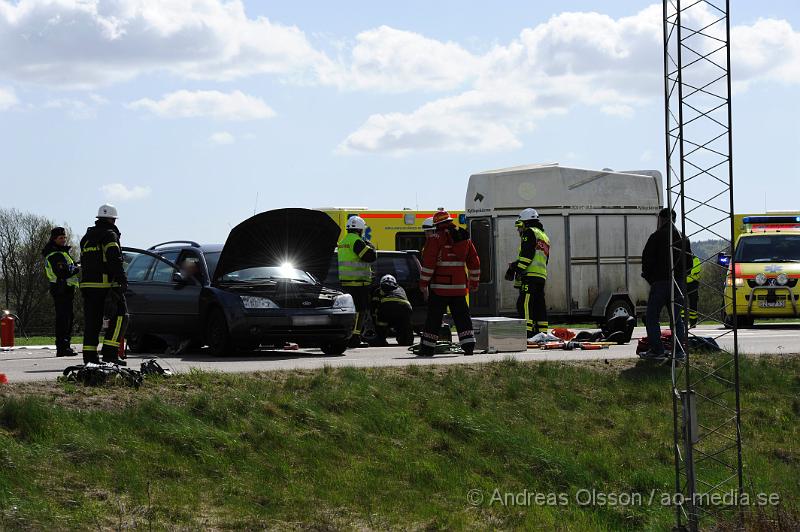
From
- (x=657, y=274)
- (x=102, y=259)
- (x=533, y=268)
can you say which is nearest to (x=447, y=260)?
(x=533, y=268)

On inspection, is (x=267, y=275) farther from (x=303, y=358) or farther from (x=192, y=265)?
(x=303, y=358)

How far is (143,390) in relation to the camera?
11.1 m

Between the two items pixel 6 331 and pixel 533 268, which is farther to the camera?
pixel 6 331

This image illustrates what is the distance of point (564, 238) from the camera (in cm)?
2355

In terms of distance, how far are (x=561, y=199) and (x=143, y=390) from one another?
13763 millimetres

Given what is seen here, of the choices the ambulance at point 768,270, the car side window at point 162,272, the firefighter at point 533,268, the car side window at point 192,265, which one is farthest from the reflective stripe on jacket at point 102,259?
the ambulance at point 768,270

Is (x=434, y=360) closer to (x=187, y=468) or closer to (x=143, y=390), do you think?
(x=143, y=390)

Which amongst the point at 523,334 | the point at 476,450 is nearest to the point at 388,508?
the point at 476,450

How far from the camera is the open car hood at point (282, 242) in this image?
16.4m

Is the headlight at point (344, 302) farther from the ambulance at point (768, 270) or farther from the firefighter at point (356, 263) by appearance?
the ambulance at point (768, 270)

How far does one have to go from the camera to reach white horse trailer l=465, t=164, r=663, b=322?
2345cm

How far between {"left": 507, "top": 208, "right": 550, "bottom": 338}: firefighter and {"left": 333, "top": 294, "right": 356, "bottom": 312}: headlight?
9.21ft

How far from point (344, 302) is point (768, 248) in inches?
476

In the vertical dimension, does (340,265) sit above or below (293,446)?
above
